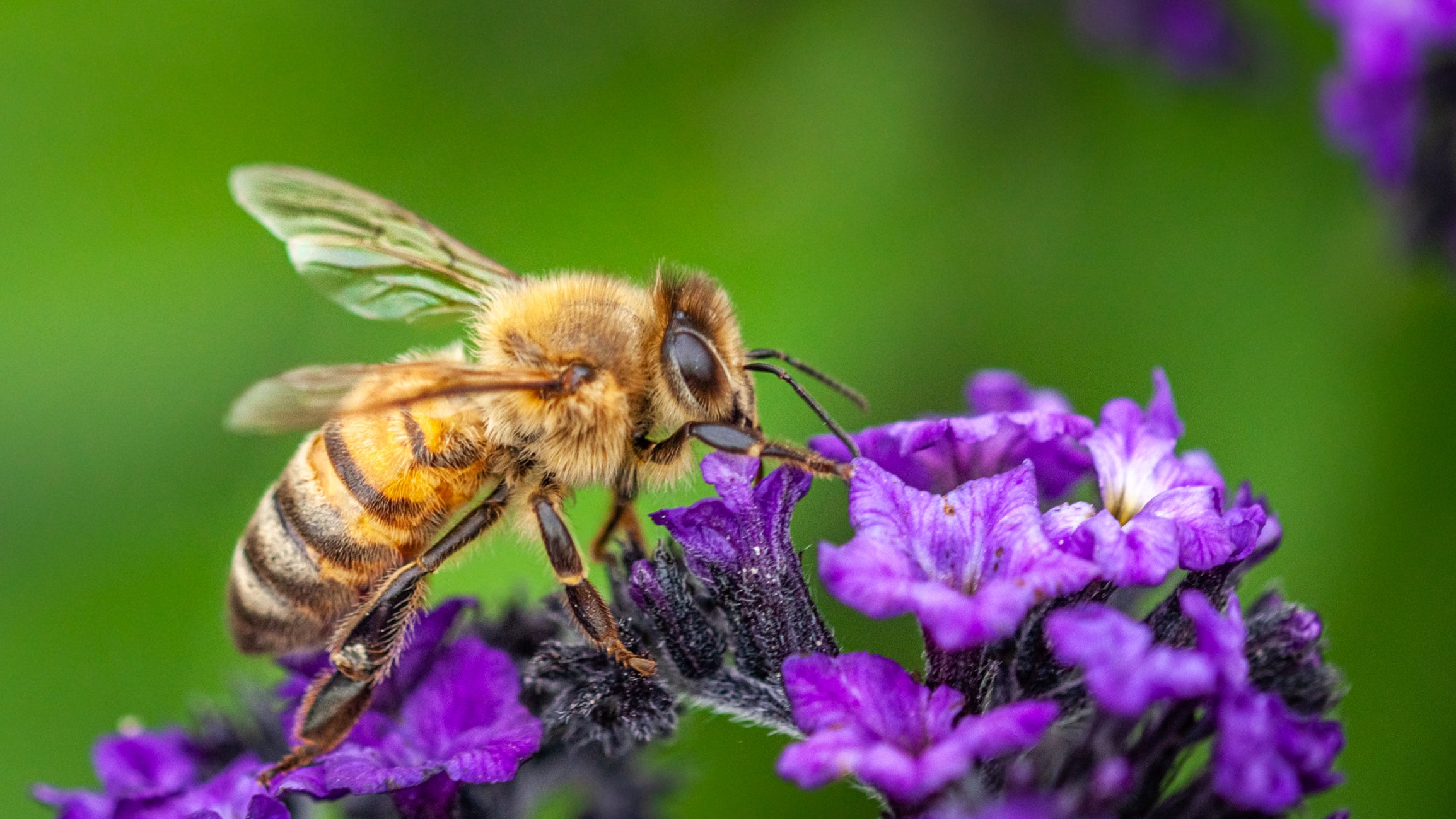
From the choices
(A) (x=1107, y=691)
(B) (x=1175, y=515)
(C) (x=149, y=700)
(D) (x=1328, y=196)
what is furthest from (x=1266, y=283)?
(C) (x=149, y=700)

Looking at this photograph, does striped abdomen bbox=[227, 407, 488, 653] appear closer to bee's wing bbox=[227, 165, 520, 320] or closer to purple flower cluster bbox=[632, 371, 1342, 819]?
purple flower cluster bbox=[632, 371, 1342, 819]

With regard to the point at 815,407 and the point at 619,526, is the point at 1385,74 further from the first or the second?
the point at 619,526

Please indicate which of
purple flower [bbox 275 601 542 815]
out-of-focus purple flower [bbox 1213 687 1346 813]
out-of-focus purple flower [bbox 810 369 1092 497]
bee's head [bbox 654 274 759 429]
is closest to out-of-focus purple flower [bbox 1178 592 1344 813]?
out-of-focus purple flower [bbox 1213 687 1346 813]

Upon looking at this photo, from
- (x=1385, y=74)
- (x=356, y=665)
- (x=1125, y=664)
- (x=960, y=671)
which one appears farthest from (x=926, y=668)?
(x=1385, y=74)

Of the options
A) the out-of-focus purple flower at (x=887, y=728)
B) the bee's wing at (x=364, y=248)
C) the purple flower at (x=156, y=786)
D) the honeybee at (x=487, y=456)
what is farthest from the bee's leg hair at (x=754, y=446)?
the purple flower at (x=156, y=786)

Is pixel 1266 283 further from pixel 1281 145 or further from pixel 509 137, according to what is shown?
pixel 509 137

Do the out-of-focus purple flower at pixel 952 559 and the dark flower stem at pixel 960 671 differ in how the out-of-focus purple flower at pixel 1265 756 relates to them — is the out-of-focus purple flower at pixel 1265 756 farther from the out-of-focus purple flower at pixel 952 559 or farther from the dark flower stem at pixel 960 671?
the dark flower stem at pixel 960 671
